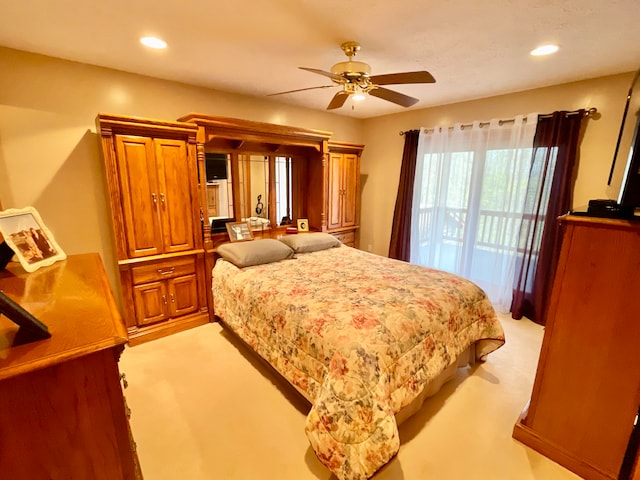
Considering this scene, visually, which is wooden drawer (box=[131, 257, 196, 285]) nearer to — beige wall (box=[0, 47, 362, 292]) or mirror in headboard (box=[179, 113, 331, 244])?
mirror in headboard (box=[179, 113, 331, 244])

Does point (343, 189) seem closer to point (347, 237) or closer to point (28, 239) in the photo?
point (347, 237)

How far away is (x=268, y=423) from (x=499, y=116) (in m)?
3.94

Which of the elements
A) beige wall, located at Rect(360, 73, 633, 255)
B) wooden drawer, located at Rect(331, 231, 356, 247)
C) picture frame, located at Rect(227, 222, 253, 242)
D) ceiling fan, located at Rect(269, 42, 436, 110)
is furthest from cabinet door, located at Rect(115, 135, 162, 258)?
beige wall, located at Rect(360, 73, 633, 255)

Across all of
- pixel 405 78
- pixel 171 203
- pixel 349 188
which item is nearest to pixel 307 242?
pixel 349 188

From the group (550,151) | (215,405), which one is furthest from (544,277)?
(215,405)

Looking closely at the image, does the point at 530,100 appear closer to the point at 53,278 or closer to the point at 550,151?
the point at 550,151

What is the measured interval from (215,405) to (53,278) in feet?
4.61

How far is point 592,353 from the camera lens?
5.04ft

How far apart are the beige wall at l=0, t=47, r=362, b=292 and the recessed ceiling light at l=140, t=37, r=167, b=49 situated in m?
0.77

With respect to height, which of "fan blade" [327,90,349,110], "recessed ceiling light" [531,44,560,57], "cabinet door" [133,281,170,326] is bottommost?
"cabinet door" [133,281,170,326]

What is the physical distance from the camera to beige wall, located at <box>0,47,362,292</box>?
233 centimetres

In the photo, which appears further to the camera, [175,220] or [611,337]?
[175,220]

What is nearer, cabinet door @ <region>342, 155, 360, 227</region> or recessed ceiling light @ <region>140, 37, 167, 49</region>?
recessed ceiling light @ <region>140, 37, 167, 49</region>

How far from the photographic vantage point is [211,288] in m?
3.17
